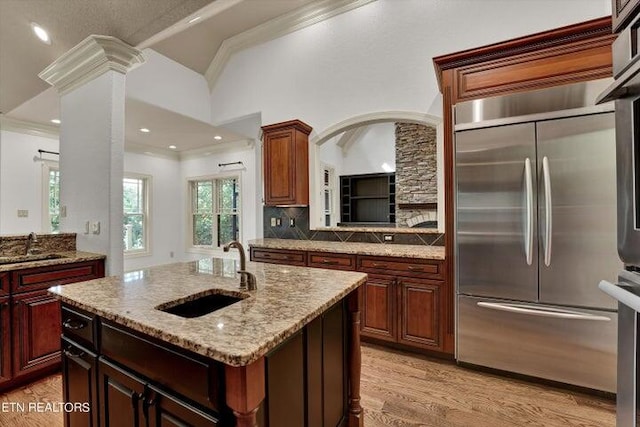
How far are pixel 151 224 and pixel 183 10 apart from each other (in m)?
5.25

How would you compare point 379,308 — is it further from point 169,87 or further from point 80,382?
point 169,87

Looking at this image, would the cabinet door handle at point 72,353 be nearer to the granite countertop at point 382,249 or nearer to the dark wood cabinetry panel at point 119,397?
the dark wood cabinetry panel at point 119,397

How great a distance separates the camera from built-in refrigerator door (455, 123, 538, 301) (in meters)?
2.12

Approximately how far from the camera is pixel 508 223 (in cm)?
218

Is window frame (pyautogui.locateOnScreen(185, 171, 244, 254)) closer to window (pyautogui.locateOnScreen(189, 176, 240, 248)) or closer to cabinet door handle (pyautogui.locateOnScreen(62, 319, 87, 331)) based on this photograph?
window (pyautogui.locateOnScreen(189, 176, 240, 248))

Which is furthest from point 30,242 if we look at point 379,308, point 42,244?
point 379,308

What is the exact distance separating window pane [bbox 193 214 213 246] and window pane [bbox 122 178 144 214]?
3.70ft

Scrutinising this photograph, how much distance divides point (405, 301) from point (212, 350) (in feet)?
7.06

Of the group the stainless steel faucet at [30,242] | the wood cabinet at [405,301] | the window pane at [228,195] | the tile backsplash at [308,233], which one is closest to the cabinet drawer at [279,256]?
the wood cabinet at [405,301]

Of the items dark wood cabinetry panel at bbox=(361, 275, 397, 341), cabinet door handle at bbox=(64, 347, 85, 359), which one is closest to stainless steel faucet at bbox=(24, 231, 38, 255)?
cabinet door handle at bbox=(64, 347, 85, 359)

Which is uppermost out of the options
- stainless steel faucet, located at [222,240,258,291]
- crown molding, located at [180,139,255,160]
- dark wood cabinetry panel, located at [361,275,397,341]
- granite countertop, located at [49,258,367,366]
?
crown molding, located at [180,139,255,160]

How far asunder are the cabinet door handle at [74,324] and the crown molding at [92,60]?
234 cm

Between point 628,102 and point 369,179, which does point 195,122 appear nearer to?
point 369,179

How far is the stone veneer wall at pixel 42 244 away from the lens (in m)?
2.48
